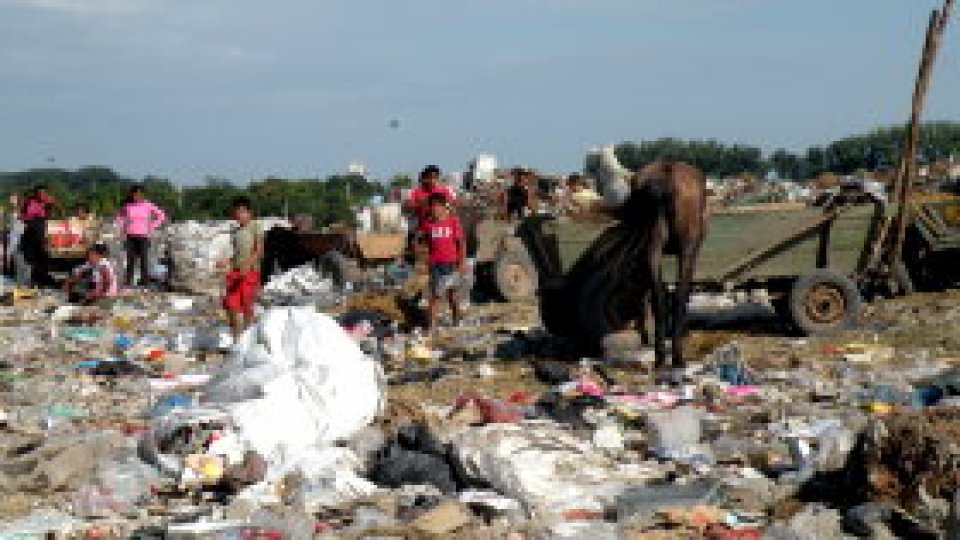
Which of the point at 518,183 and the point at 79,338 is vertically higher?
the point at 518,183

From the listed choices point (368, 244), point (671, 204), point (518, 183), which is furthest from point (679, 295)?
point (368, 244)

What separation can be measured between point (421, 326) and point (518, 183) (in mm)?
4041

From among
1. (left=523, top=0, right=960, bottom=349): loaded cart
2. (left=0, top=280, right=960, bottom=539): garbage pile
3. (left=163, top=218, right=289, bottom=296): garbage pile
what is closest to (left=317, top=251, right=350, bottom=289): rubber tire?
(left=163, top=218, right=289, bottom=296): garbage pile

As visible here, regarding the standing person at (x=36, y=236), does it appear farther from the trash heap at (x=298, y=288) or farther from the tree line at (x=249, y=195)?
the tree line at (x=249, y=195)

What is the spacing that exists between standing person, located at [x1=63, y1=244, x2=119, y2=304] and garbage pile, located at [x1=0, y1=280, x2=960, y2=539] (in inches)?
220

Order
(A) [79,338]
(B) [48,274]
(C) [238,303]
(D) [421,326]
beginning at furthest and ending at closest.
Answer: (B) [48,274], (A) [79,338], (D) [421,326], (C) [238,303]

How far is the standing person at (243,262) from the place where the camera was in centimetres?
1030

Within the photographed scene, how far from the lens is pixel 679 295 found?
29.1ft

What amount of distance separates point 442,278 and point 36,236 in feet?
29.6

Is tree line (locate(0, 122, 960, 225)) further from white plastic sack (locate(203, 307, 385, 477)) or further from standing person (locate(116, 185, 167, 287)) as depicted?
white plastic sack (locate(203, 307, 385, 477))

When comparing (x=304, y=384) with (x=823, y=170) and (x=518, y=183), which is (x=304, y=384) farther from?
(x=823, y=170)

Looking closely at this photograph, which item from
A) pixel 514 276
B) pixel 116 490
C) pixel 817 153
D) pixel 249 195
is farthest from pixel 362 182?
pixel 116 490

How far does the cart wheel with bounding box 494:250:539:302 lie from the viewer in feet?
44.9

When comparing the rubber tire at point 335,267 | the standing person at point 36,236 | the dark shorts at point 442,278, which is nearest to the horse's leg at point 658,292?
the dark shorts at point 442,278
